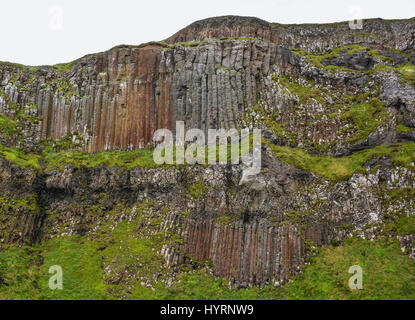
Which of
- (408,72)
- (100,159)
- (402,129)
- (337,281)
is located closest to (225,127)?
(100,159)

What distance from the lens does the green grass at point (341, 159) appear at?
31.0m

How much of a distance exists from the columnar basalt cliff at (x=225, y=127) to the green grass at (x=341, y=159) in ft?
0.48

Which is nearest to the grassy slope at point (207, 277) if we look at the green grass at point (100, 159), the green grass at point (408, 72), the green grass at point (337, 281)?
the green grass at point (337, 281)

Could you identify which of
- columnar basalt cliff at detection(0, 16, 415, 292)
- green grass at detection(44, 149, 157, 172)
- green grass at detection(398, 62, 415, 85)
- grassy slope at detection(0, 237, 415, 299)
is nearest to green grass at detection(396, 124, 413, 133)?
columnar basalt cliff at detection(0, 16, 415, 292)

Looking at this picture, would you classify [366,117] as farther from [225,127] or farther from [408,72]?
[225,127]

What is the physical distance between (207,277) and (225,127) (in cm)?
1642

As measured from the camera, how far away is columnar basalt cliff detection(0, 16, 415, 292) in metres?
29.9

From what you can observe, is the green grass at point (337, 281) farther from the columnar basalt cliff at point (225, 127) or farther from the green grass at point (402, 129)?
the green grass at point (402, 129)

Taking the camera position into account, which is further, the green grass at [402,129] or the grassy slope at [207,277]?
the green grass at [402,129]

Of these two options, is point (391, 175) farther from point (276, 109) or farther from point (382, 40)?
point (382, 40)

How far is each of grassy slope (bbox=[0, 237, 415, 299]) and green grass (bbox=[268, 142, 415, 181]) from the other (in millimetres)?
6617

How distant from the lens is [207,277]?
29.5m
